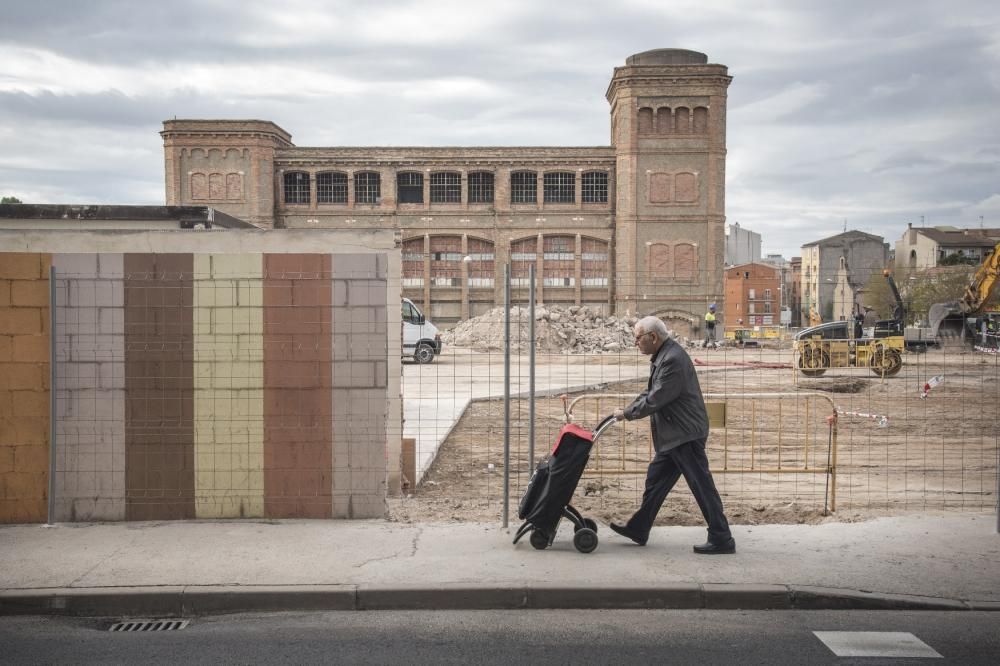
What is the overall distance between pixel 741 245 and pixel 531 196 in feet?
168

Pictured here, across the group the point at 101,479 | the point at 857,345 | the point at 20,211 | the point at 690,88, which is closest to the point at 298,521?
the point at 101,479

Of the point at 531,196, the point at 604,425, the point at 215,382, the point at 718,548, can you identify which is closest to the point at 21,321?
the point at 215,382

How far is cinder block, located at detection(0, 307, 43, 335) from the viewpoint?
24.2ft

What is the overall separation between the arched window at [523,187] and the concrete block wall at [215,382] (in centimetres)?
4928

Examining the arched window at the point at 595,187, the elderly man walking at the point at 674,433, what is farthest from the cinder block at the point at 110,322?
the arched window at the point at 595,187

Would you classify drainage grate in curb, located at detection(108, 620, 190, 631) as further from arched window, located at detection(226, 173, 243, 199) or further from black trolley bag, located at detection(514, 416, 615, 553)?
arched window, located at detection(226, 173, 243, 199)

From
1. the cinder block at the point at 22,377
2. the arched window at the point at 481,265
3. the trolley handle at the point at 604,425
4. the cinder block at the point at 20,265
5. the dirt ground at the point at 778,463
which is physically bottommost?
the dirt ground at the point at 778,463

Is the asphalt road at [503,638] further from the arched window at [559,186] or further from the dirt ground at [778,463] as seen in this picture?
the arched window at [559,186]

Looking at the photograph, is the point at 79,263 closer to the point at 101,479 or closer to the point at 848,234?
the point at 101,479

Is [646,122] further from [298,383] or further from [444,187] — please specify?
[298,383]

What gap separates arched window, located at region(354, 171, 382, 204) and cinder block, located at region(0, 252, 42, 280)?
49478 mm

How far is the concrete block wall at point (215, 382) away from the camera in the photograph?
24.4ft

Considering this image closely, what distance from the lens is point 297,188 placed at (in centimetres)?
5644

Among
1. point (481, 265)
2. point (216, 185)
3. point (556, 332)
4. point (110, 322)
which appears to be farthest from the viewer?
point (481, 265)
